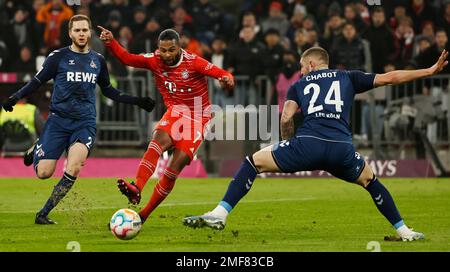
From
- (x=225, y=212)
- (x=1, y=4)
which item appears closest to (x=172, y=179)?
(x=225, y=212)

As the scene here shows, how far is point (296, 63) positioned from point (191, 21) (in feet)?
15.2

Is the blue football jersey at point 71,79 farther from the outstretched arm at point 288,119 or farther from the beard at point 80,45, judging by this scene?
the outstretched arm at point 288,119

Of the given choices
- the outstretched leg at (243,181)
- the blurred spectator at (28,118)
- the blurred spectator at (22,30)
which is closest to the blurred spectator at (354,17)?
the blurred spectator at (28,118)

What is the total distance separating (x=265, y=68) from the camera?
24.8 metres

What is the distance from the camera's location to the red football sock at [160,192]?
13547 millimetres

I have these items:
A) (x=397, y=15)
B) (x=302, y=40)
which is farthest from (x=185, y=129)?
(x=397, y=15)

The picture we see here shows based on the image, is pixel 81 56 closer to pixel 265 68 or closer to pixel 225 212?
pixel 225 212

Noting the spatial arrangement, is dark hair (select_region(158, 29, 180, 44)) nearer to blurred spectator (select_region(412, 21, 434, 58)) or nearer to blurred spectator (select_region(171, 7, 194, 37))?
blurred spectator (select_region(412, 21, 434, 58))

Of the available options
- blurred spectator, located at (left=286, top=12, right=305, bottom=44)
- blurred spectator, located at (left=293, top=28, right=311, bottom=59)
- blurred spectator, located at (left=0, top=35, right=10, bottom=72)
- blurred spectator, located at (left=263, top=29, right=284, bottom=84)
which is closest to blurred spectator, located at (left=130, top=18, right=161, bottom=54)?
blurred spectator, located at (left=263, top=29, right=284, bottom=84)

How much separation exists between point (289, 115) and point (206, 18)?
16.0 metres

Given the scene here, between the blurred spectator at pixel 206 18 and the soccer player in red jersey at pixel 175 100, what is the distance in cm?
1318

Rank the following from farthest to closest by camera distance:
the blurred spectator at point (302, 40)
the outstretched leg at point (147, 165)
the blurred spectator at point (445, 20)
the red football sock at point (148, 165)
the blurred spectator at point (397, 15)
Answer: the blurred spectator at point (397, 15) < the blurred spectator at point (445, 20) < the blurred spectator at point (302, 40) < the red football sock at point (148, 165) < the outstretched leg at point (147, 165)

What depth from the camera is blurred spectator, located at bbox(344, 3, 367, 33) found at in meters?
25.4

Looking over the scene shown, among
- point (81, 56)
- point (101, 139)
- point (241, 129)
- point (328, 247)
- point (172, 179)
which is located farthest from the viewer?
point (101, 139)
